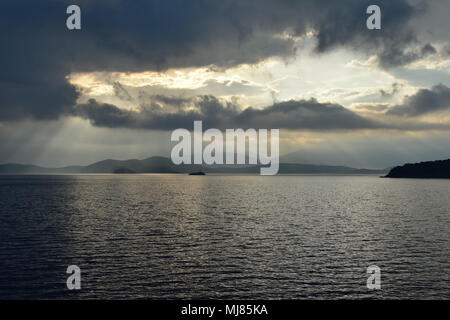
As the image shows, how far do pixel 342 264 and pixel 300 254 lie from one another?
20.3 feet

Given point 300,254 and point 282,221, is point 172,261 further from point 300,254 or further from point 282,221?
point 282,221

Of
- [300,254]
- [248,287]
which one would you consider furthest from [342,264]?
[248,287]

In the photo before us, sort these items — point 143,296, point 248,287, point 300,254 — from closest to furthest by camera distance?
point 143,296, point 248,287, point 300,254

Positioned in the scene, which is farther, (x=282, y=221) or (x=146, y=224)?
(x=282, y=221)

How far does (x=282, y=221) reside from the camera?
79312mm

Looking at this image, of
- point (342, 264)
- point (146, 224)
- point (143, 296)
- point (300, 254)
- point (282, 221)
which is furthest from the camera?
point (282, 221)

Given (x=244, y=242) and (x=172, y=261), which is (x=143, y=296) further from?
(x=244, y=242)

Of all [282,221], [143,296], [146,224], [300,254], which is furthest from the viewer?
[282,221]
